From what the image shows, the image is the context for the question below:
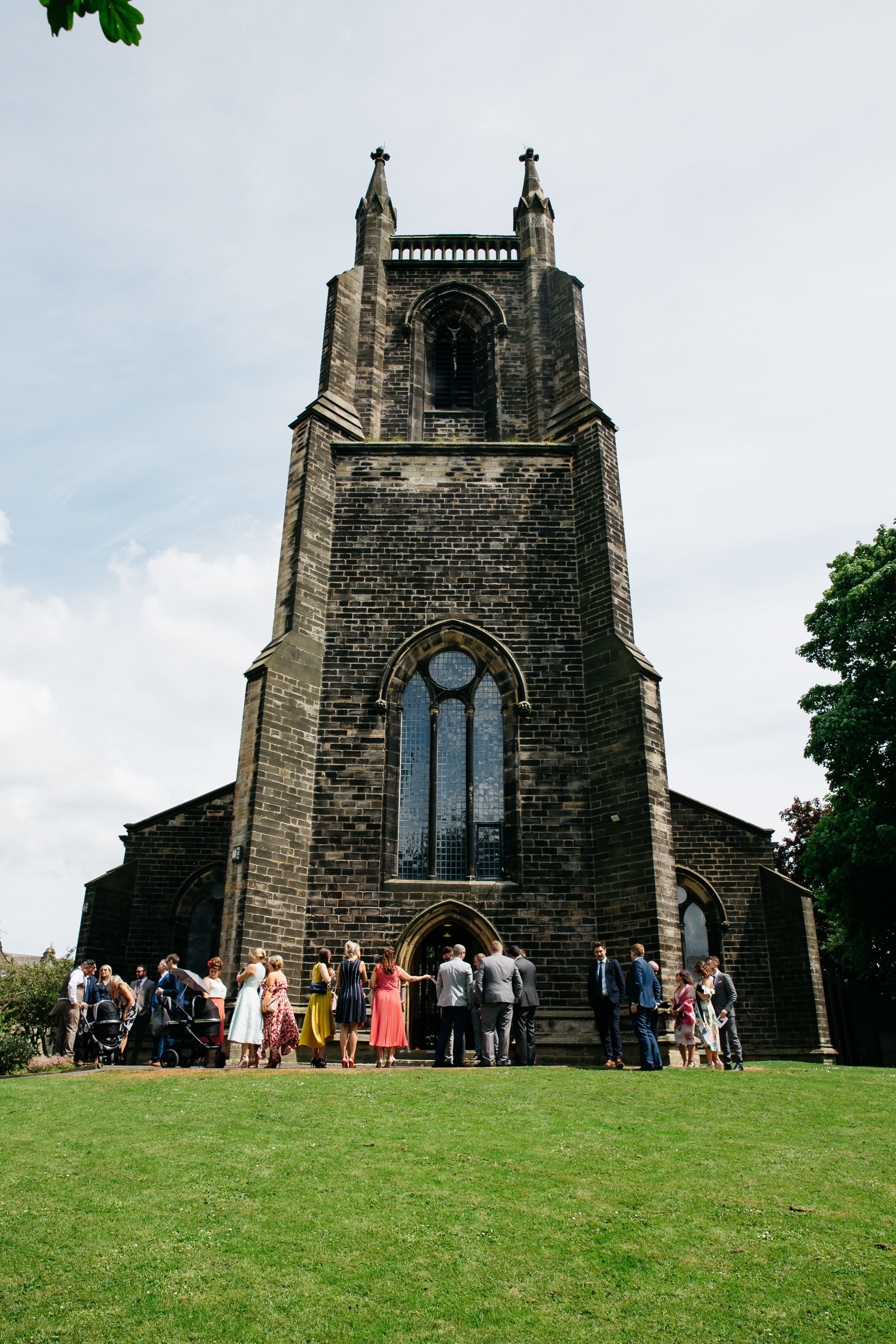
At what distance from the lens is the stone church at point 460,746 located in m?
14.9

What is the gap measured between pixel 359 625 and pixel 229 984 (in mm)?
6680

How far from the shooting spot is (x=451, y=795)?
16.3 metres

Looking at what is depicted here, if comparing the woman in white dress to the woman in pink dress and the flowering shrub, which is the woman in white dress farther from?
the flowering shrub

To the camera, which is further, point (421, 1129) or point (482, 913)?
point (482, 913)

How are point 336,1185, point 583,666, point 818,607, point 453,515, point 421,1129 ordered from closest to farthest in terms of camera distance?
point 336,1185 → point 421,1129 → point 583,666 → point 453,515 → point 818,607

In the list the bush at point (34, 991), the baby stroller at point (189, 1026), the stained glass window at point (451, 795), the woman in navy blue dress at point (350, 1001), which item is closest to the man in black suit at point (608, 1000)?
the woman in navy blue dress at point (350, 1001)

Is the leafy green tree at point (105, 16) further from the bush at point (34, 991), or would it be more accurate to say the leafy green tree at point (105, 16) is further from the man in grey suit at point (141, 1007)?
the bush at point (34, 991)

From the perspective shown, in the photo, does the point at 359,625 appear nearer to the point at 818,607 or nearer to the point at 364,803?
the point at 364,803

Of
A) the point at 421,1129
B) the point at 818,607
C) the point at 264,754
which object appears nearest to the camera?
the point at 421,1129

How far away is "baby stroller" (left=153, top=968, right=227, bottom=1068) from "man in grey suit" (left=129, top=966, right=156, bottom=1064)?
4.19ft

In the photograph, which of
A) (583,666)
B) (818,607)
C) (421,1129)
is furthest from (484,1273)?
(818,607)

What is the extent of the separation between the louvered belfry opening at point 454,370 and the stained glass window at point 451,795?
8.10 m

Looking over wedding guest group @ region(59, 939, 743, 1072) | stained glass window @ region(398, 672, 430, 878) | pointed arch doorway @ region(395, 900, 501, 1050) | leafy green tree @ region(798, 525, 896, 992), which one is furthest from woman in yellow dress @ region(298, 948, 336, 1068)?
leafy green tree @ region(798, 525, 896, 992)

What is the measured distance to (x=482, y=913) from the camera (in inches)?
597
